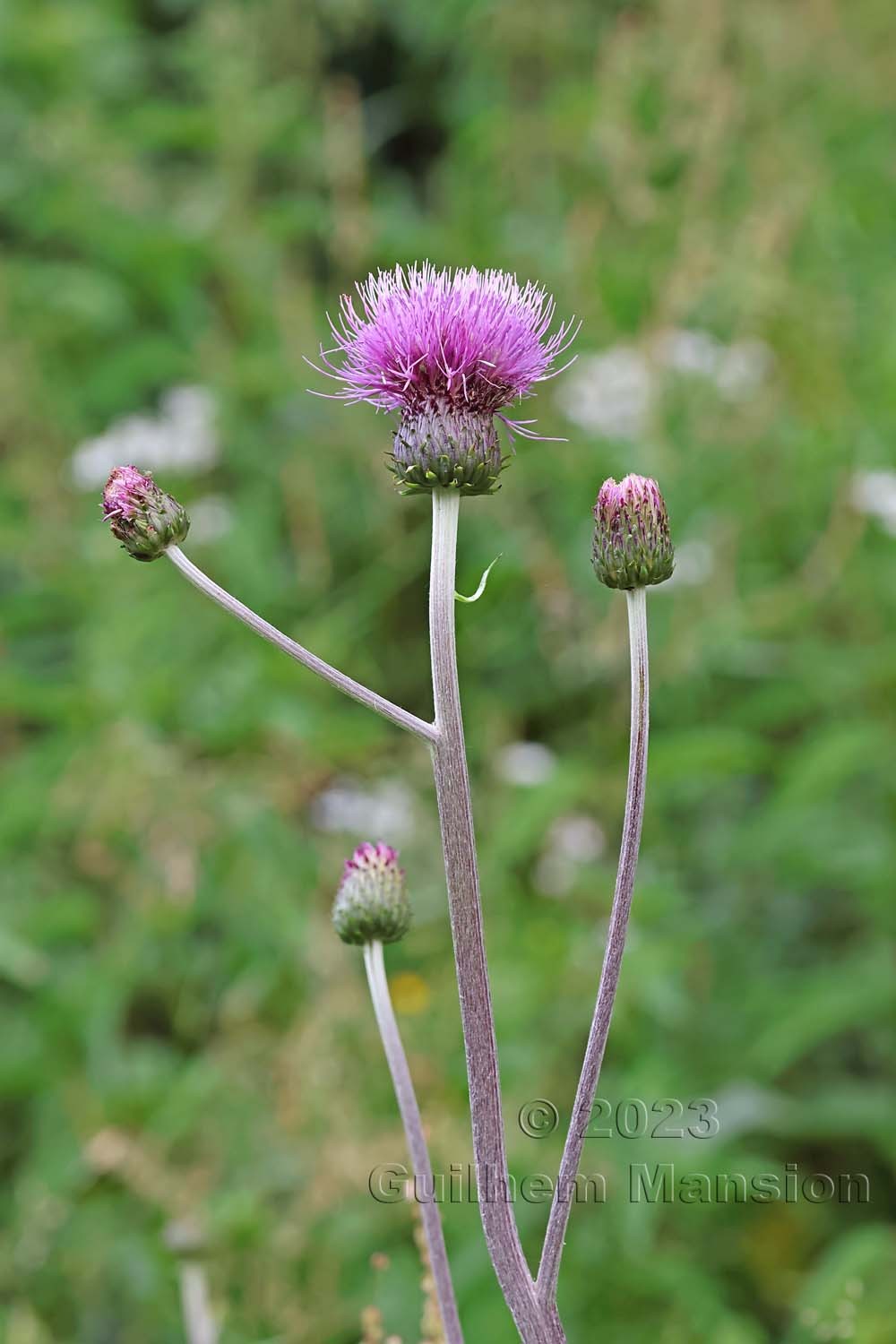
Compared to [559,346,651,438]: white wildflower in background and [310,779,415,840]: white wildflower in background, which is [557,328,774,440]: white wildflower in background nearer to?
[559,346,651,438]: white wildflower in background

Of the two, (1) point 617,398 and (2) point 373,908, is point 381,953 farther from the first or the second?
(1) point 617,398

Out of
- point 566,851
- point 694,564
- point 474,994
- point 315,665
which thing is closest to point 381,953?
point 474,994

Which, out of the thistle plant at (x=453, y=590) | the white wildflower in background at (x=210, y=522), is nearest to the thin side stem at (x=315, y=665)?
the thistle plant at (x=453, y=590)

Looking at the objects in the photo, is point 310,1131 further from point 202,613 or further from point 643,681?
point 643,681

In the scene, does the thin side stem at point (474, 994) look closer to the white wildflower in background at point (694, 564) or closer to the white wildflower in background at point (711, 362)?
the white wildflower in background at point (694, 564)

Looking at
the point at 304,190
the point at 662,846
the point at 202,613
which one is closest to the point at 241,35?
the point at 304,190

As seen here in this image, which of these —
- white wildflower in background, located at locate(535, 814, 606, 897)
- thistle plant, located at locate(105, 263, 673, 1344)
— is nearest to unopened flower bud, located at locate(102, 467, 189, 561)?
thistle plant, located at locate(105, 263, 673, 1344)

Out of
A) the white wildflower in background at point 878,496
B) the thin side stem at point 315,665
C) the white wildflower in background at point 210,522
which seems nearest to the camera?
the thin side stem at point 315,665

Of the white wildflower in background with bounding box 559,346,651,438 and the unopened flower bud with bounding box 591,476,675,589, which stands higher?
the white wildflower in background with bounding box 559,346,651,438
